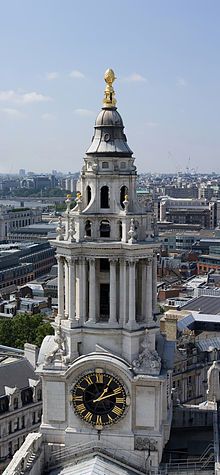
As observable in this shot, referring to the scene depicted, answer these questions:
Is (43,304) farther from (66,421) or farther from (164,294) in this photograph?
(66,421)

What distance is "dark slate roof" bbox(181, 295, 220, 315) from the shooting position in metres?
94.6

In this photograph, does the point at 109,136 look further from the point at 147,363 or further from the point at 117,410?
the point at 117,410

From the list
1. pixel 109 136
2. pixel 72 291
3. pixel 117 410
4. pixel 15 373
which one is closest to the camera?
pixel 117 410

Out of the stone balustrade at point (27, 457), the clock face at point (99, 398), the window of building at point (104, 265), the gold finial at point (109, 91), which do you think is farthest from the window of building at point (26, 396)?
the gold finial at point (109, 91)

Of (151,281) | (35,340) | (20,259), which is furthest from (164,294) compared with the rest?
(151,281)

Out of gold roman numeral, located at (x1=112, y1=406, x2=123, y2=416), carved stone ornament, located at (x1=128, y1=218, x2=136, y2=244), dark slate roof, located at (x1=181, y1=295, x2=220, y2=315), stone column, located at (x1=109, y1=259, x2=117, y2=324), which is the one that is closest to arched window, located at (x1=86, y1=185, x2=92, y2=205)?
carved stone ornament, located at (x1=128, y1=218, x2=136, y2=244)

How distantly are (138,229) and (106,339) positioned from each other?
664 cm

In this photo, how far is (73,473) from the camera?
116 ft

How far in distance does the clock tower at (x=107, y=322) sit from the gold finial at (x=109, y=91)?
0.06 meters

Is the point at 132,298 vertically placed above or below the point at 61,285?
below

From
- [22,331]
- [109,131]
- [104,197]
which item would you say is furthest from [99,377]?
[22,331]

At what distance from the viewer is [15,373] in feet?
206

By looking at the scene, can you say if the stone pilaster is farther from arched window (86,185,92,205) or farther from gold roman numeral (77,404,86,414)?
gold roman numeral (77,404,86,414)

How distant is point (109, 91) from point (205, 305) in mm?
62400
